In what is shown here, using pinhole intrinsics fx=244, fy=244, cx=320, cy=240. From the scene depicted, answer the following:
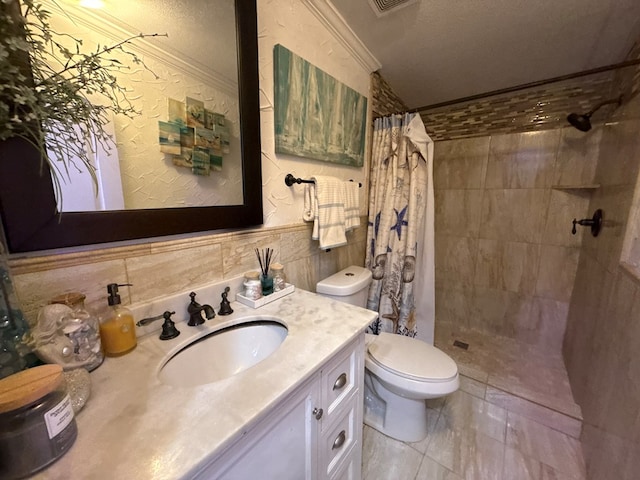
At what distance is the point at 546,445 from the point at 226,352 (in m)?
1.74

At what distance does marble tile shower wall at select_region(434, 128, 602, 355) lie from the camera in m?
1.93

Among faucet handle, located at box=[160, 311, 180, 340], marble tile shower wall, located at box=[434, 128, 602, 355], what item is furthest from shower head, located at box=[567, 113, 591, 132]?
faucet handle, located at box=[160, 311, 180, 340]

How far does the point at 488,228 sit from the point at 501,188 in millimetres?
364

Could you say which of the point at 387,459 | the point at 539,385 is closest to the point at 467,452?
the point at 387,459

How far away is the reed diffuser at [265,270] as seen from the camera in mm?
1024

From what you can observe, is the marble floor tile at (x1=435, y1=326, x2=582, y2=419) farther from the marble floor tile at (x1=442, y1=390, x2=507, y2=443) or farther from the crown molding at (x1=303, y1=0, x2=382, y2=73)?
the crown molding at (x1=303, y1=0, x2=382, y2=73)

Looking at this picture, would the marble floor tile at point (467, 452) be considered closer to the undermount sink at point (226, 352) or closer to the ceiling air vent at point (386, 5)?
the undermount sink at point (226, 352)

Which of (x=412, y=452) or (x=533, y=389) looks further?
(x=533, y=389)

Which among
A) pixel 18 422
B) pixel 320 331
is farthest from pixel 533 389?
pixel 18 422

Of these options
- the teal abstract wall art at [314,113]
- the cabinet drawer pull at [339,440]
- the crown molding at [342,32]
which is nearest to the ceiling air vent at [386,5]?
the crown molding at [342,32]

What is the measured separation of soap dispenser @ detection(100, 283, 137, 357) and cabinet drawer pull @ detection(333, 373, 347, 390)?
614 millimetres

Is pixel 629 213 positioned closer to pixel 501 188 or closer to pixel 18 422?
pixel 501 188

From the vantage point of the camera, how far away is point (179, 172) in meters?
0.83

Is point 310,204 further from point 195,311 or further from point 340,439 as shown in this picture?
point 340,439
